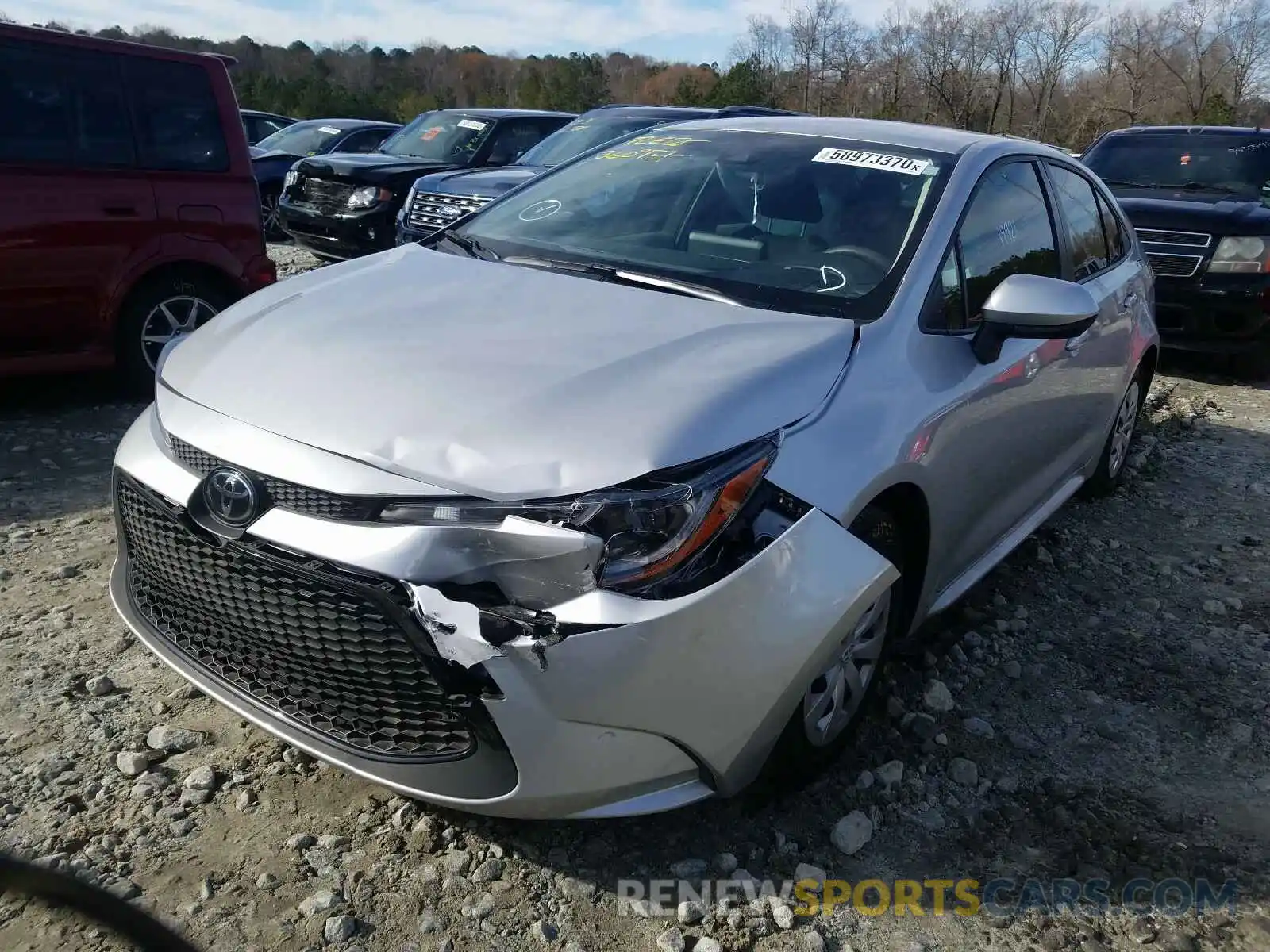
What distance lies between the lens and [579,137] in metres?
9.52

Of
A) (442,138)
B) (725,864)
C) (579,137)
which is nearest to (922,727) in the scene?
(725,864)

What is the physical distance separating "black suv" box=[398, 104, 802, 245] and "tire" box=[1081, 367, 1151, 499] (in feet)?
10.8

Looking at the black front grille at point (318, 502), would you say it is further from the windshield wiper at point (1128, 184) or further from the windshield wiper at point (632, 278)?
the windshield wiper at point (1128, 184)

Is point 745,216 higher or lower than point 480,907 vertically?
higher

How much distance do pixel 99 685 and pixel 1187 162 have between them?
28.6ft

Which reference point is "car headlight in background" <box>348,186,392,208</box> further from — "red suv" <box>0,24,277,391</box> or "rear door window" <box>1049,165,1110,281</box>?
"rear door window" <box>1049,165,1110,281</box>

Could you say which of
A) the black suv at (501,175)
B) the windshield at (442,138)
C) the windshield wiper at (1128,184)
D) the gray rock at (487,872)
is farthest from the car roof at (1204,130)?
the gray rock at (487,872)

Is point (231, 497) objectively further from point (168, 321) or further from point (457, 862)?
point (168, 321)

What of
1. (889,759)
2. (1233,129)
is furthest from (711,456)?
(1233,129)

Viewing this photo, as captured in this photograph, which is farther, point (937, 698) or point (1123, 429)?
point (1123, 429)

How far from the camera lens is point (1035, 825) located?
269cm

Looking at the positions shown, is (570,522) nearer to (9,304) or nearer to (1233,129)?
(9,304)

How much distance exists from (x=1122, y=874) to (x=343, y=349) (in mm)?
2242

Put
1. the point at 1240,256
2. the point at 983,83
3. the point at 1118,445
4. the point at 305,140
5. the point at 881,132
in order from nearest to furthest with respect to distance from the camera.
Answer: the point at 881,132 → the point at 1118,445 → the point at 1240,256 → the point at 305,140 → the point at 983,83
